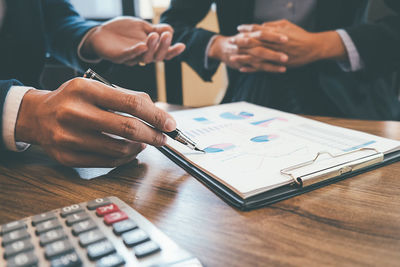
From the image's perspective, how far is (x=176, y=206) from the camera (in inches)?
12.6

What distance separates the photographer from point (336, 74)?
0.96m

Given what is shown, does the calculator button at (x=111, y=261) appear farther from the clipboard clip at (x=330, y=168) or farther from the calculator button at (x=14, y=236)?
the clipboard clip at (x=330, y=168)

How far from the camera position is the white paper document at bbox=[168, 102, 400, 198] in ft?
1.17

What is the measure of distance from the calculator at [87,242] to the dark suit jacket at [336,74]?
78 centimetres

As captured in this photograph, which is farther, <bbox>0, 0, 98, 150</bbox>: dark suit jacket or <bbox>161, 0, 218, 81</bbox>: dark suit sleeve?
<bbox>161, 0, 218, 81</bbox>: dark suit sleeve

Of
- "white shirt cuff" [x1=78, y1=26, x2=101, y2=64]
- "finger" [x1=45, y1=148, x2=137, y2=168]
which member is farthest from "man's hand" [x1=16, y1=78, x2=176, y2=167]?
"white shirt cuff" [x1=78, y1=26, x2=101, y2=64]

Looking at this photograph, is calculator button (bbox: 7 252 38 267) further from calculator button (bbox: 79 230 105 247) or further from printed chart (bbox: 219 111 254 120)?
printed chart (bbox: 219 111 254 120)

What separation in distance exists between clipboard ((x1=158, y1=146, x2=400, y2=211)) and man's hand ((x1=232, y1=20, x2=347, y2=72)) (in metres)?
0.50

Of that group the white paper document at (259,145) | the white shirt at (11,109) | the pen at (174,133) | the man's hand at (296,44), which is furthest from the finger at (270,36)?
the white shirt at (11,109)

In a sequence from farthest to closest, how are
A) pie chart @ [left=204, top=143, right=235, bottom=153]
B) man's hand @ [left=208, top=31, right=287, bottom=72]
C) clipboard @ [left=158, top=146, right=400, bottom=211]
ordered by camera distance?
1. man's hand @ [left=208, top=31, right=287, bottom=72]
2. pie chart @ [left=204, top=143, right=235, bottom=153]
3. clipboard @ [left=158, top=146, right=400, bottom=211]

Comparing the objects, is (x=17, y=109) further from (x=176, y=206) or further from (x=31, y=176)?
(x=176, y=206)

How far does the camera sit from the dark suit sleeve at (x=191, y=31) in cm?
105

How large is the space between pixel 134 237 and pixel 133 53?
630 mm

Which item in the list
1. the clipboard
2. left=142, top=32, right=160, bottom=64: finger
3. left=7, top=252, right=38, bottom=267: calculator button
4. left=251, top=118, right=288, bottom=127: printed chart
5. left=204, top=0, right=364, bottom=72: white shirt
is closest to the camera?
left=7, top=252, right=38, bottom=267: calculator button
